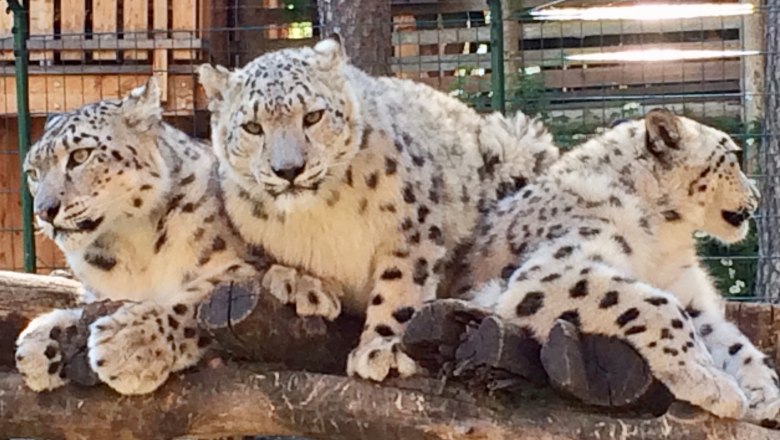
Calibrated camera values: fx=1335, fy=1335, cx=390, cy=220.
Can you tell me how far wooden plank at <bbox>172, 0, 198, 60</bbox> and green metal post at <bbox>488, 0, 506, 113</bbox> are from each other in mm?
2723

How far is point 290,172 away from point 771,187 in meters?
5.07

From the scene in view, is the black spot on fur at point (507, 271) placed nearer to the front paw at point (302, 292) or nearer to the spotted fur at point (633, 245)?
the spotted fur at point (633, 245)

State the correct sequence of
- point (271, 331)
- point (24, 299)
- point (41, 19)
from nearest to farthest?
point (271, 331) → point (24, 299) → point (41, 19)

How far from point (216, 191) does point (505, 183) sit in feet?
3.73

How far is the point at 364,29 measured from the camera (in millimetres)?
8039

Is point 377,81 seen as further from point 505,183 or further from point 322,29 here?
point 322,29

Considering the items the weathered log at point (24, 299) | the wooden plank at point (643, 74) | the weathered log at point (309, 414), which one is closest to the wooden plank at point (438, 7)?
the wooden plank at point (643, 74)

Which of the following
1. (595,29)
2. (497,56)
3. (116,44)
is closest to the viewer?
(497,56)

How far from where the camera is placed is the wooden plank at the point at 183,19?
32.7ft

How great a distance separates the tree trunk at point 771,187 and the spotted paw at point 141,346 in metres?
5.00

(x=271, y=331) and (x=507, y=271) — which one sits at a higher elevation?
(x=507, y=271)

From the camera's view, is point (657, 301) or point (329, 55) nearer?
point (657, 301)

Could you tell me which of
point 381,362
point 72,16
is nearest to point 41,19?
point 72,16

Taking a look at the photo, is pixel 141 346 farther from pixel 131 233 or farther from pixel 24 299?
pixel 24 299
